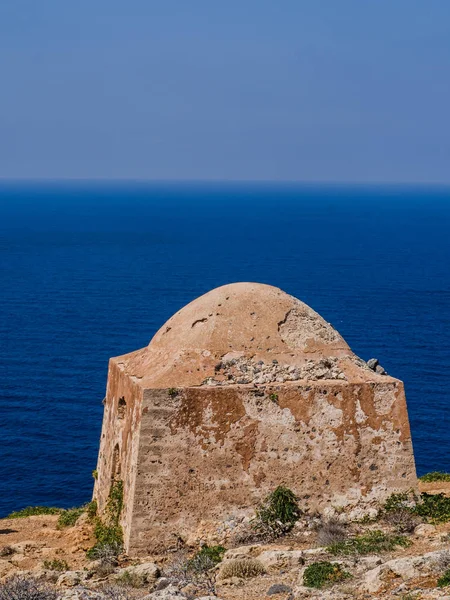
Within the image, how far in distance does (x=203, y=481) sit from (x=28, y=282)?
73.9m

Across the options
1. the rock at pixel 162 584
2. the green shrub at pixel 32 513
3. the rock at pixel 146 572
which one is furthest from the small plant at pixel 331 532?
the green shrub at pixel 32 513

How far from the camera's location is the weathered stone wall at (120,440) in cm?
1775

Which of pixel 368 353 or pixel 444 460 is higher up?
pixel 368 353

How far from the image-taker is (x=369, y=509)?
60.6 feet

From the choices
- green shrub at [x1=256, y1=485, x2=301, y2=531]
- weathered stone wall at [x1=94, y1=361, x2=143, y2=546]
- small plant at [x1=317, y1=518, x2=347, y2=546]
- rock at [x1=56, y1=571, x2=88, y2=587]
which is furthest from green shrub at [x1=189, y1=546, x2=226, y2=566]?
rock at [x1=56, y1=571, x2=88, y2=587]

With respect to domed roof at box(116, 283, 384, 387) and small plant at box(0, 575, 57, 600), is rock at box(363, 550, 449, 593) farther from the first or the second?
domed roof at box(116, 283, 384, 387)

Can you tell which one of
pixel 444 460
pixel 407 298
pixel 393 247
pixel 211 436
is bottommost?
pixel 444 460

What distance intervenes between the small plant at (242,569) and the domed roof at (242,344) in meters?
3.77

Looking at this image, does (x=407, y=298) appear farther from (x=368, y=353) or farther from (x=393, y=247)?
(x=393, y=247)

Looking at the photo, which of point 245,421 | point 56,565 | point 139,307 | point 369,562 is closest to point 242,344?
point 245,421

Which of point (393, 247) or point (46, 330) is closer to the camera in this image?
point (46, 330)

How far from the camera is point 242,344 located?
18703 mm

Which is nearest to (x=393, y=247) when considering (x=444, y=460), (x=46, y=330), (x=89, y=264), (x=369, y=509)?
(x=89, y=264)

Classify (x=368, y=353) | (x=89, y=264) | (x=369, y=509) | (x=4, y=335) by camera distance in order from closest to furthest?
1. (x=369, y=509)
2. (x=368, y=353)
3. (x=4, y=335)
4. (x=89, y=264)
